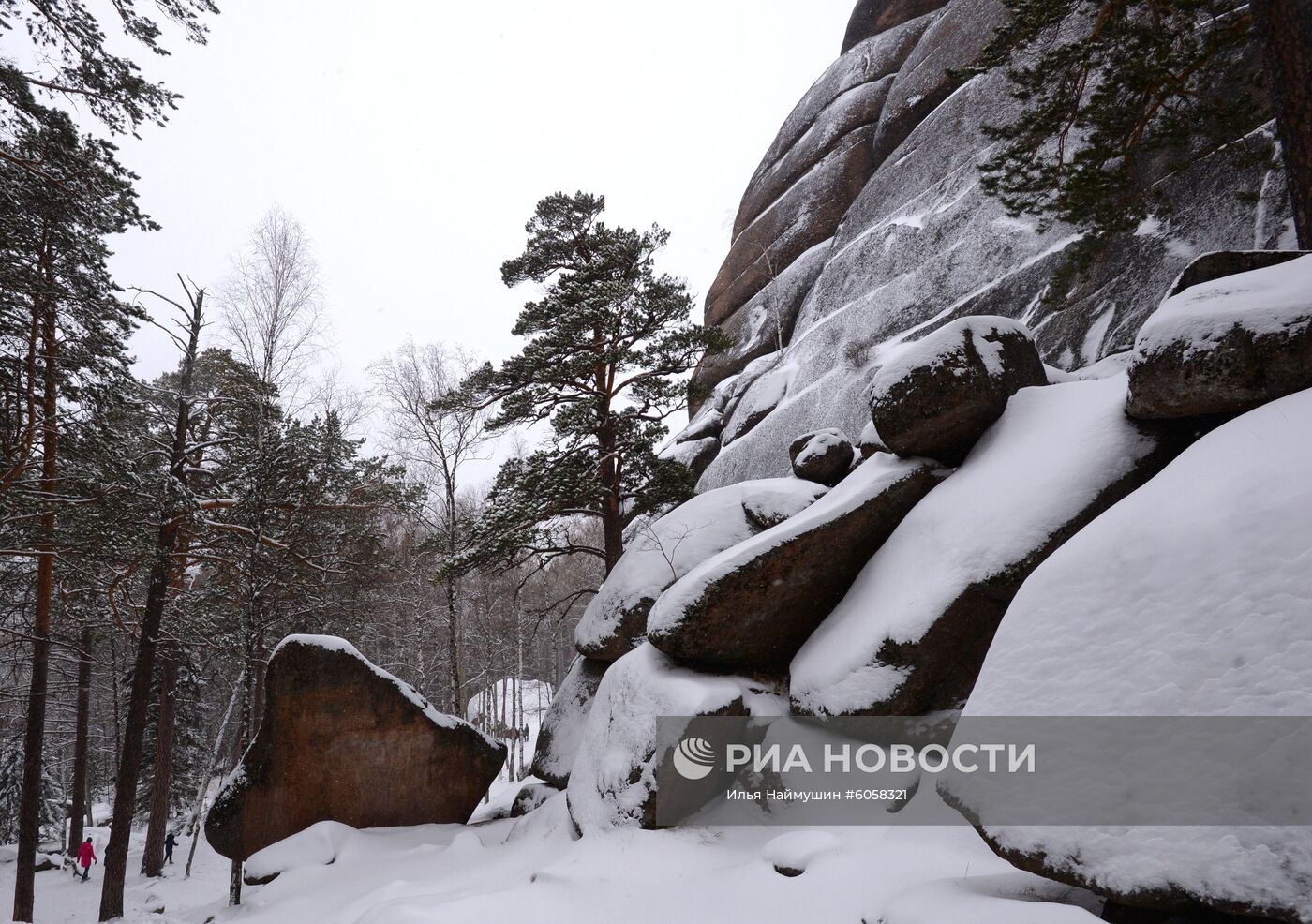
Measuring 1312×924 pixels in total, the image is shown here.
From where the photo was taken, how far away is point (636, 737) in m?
6.59

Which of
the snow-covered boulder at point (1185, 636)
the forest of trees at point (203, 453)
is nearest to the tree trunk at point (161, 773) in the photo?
the forest of trees at point (203, 453)

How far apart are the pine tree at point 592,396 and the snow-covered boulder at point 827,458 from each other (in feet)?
7.20

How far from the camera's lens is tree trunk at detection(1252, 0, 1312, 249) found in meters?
5.83

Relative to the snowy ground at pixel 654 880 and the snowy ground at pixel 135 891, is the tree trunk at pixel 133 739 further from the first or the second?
the snowy ground at pixel 654 880

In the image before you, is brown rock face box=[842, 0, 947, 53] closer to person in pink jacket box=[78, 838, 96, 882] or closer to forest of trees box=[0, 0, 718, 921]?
forest of trees box=[0, 0, 718, 921]

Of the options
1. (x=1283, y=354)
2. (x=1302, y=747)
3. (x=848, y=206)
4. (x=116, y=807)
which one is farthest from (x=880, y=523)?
(x=848, y=206)

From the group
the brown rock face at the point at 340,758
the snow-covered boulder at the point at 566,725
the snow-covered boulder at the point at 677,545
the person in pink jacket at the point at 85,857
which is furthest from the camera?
the person in pink jacket at the point at 85,857

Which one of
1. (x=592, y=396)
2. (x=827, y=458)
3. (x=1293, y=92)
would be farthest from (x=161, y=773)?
(x=1293, y=92)

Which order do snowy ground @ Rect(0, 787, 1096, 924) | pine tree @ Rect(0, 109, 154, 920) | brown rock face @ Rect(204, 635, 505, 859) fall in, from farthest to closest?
brown rock face @ Rect(204, 635, 505, 859), pine tree @ Rect(0, 109, 154, 920), snowy ground @ Rect(0, 787, 1096, 924)

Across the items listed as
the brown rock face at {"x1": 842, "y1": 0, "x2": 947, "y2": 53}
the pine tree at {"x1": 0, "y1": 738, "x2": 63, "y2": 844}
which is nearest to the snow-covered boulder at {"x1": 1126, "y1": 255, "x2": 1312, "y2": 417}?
the brown rock face at {"x1": 842, "y1": 0, "x2": 947, "y2": 53}

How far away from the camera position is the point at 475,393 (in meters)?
10.8

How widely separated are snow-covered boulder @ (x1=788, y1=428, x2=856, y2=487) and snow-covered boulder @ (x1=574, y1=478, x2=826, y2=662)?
11.3 inches

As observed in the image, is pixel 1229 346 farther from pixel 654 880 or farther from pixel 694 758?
pixel 654 880

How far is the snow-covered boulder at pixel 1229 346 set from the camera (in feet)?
13.9
